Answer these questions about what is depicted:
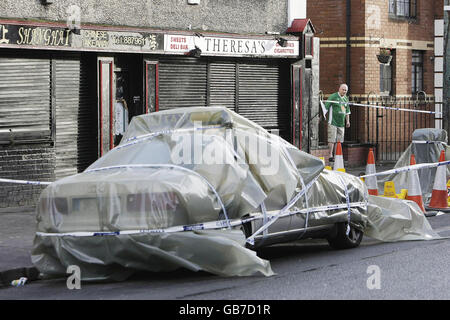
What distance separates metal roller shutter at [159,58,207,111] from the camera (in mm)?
18359

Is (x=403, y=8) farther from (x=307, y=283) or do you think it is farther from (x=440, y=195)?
(x=307, y=283)

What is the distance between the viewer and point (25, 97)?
1565 cm

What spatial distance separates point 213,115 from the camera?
10008mm

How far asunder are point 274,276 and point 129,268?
1.38 m

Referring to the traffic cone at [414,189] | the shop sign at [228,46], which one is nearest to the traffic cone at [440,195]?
the traffic cone at [414,189]

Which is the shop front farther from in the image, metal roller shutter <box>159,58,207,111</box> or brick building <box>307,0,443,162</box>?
brick building <box>307,0,443,162</box>

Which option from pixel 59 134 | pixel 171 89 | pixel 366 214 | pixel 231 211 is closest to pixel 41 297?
pixel 231 211

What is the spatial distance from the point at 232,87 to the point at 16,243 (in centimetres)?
923


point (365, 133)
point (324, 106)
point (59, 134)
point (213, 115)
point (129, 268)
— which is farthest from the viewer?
point (365, 133)

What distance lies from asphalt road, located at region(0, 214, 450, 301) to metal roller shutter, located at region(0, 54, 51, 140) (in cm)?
621

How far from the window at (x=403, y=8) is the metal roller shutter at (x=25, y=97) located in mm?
13389

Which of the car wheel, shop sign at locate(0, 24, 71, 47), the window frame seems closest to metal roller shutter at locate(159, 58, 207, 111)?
shop sign at locate(0, 24, 71, 47)

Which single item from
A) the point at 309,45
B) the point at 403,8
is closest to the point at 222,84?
the point at 309,45

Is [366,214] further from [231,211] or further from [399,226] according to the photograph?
[231,211]
